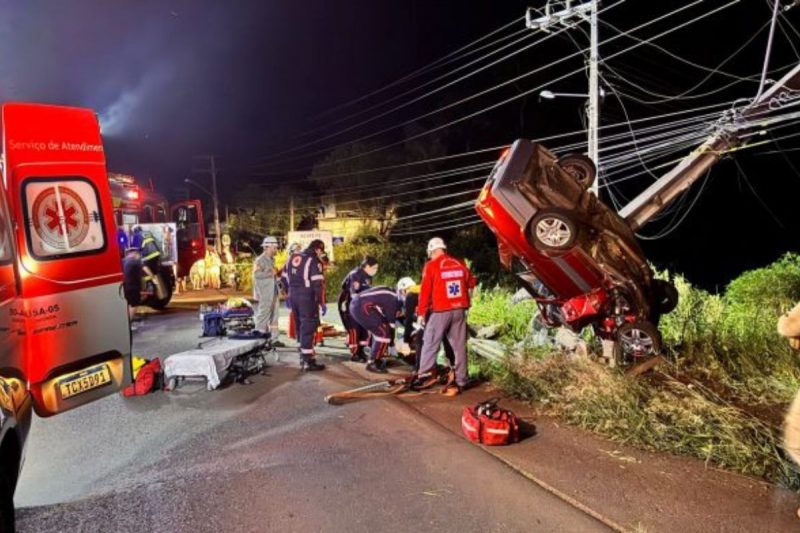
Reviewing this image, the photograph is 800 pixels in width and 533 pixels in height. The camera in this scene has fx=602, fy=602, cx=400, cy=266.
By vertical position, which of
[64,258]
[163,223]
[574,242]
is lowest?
[574,242]

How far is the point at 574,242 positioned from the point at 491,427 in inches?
91.9

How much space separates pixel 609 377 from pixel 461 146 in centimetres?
2782

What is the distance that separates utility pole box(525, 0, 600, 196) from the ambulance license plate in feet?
38.5

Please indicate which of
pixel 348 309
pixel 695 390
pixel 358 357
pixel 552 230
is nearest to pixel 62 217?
pixel 552 230

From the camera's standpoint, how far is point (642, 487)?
4.28m

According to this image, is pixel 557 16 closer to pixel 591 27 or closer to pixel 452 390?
pixel 591 27

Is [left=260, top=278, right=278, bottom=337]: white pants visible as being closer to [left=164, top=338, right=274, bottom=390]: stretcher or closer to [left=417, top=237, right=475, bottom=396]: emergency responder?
[left=164, top=338, right=274, bottom=390]: stretcher

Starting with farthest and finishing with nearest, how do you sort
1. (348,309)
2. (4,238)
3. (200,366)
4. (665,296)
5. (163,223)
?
(163,223)
(348,309)
(665,296)
(200,366)
(4,238)

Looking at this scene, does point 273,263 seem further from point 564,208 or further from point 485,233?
point 485,233

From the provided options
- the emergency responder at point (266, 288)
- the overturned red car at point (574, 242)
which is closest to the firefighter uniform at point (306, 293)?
the emergency responder at point (266, 288)

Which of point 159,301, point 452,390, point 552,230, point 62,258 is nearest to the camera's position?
point 62,258

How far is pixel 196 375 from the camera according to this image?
284 inches

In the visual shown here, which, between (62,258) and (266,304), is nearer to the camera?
(62,258)

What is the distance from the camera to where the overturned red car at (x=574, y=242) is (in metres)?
6.48
